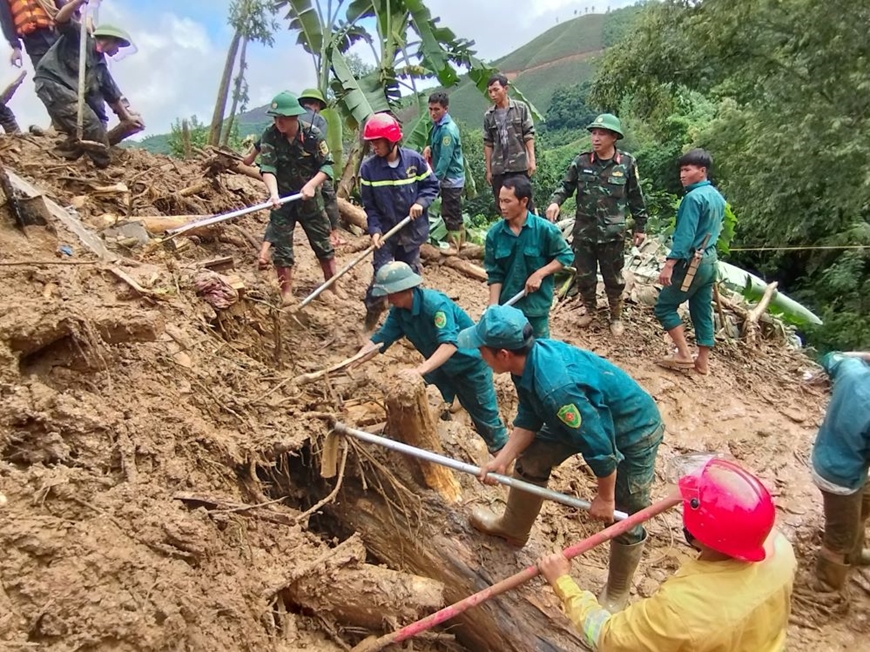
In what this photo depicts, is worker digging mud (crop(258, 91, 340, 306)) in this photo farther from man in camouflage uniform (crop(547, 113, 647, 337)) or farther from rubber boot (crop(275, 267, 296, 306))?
man in camouflage uniform (crop(547, 113, 647, 337))

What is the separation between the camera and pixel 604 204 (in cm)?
578

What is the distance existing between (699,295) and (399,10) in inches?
281

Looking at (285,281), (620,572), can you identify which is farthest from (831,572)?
(285,281)

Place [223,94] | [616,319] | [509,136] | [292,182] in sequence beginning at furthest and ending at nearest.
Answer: [223,94] → [509,136] → [616,319] → [292,182]

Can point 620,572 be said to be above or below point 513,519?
below

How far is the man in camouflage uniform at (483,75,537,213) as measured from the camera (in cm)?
683

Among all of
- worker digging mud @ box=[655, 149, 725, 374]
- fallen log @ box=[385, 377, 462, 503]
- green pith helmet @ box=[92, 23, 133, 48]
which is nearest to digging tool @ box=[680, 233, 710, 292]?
worker digging mud @ box=[655, 149, 725, 374]

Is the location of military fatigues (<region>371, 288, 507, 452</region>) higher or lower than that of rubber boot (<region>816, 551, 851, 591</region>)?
higher

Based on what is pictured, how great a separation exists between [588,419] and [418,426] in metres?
1.13

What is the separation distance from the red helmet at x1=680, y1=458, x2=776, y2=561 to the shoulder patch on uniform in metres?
0.69

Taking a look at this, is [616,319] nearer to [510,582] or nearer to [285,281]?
[285,281]

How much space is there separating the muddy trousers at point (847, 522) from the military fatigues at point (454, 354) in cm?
198

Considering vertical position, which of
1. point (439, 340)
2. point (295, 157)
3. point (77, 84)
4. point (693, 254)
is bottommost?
point (693, 254)

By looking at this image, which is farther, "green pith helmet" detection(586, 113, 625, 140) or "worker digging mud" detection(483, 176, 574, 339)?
"green pith helmet" detection(586, 113, 625, 140)
